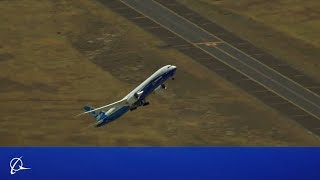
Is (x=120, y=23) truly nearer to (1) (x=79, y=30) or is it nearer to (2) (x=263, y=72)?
(1) (x=79, y=30)

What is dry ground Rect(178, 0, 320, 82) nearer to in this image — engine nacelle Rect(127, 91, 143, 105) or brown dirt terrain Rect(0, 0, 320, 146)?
brown dirt terrain Rect(0, 0, 320, 146)

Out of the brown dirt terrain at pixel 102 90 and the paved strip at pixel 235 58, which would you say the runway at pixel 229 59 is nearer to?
the paved strip at pixel 235 58

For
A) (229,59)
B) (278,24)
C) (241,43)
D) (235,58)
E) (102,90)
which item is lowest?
(102,90)

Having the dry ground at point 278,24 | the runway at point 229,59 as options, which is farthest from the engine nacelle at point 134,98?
the dry ground at point 278,24

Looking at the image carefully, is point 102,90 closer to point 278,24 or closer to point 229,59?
point 229,59

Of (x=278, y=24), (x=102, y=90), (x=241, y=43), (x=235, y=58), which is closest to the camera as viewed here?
(x=102, y=90)

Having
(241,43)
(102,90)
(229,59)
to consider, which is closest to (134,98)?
(102,90)

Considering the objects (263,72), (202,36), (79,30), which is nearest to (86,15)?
(79,30)

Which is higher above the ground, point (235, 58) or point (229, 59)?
point (235, 58)
